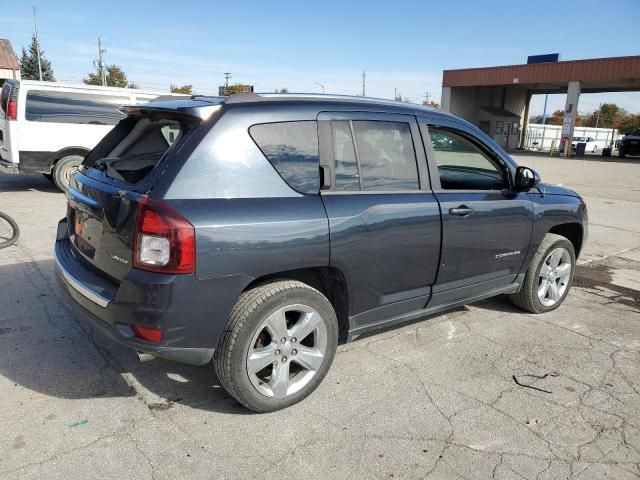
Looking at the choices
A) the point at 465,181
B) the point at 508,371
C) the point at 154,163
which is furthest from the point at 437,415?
the point at 154,163

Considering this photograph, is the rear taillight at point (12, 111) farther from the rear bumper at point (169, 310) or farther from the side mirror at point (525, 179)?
the side mirror at point (525, 179)

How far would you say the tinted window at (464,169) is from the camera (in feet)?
12.2

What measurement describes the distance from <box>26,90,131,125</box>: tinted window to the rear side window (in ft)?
24.3

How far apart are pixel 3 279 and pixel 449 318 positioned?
4.40 metres

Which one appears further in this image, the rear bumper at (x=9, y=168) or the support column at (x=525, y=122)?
the support column at (x=525, y=122)

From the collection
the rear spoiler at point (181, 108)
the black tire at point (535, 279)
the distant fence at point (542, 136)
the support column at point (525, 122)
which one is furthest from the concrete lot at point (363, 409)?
the distant fence at point (542, 136)

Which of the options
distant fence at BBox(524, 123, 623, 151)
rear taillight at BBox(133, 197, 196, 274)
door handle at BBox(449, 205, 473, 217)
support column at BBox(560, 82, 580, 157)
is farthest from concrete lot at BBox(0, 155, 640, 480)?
distant fence at BBox(524, 123, 623, 151)

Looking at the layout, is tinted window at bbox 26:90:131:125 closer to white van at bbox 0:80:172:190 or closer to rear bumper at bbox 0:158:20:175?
white van at bbox 0:80:172:190

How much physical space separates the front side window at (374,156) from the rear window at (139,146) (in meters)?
0.95

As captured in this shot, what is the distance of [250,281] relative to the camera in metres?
2.71

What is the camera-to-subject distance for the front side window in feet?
10.4

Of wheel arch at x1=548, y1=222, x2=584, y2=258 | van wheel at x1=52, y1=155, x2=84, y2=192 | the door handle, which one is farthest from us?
van wheel at x1=52, y1=155, x2=84, y2=192

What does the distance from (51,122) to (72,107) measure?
1.65ft

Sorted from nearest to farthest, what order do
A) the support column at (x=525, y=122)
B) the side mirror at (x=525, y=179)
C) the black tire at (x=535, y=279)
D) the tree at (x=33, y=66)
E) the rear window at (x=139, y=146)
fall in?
the rear window at (x=139, y=146) < the side mirror at (x=525, y=179) < the black tire at (x=535, y=279) < the support column at (x=525, y=122) < the tree at (x=33, y=66)
